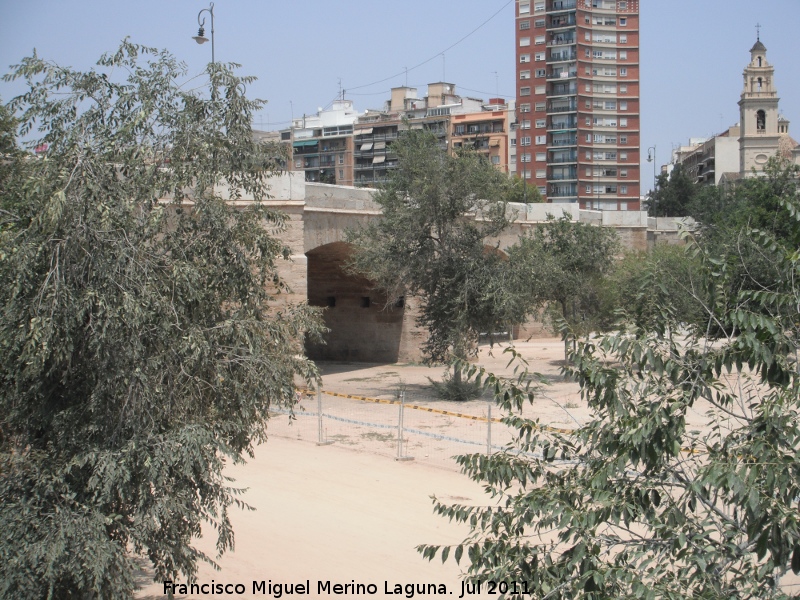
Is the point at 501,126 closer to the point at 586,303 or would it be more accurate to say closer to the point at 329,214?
the point at 586,303

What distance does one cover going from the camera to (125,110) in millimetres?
5957

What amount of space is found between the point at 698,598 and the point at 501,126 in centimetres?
6652

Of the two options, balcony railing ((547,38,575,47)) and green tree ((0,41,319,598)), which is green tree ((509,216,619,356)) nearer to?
green tree ((0,41,319,598))

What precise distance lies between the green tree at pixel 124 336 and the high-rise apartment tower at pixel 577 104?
63216 millimetres

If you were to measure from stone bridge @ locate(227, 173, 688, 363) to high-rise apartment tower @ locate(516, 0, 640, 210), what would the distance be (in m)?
31.4

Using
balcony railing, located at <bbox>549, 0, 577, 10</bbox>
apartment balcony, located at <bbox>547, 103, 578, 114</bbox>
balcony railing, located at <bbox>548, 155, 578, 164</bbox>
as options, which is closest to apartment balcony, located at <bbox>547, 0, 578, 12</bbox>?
balcony railing, located at <bbox>549, 0, 577, 10</bbox>

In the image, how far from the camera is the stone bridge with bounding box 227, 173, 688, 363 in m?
19.3

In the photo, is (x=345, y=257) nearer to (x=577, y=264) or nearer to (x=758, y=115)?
(x=577, y=264)

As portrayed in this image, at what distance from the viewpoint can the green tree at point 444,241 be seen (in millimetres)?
17781

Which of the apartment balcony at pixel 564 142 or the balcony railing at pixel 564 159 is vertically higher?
the apartment balcony at pixel 564 142

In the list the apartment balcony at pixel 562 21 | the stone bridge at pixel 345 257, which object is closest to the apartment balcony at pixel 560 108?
the apartment balcony at pixel 562 21

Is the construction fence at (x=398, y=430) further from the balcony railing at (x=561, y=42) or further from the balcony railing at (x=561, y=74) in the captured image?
the balcony railing at (x=561, y=42)

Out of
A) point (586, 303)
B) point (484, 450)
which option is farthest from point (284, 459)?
point (586, 303)

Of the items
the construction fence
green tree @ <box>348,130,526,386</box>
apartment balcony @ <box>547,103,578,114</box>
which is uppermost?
apartment balcony @ <box>547,103,578,114</box>
